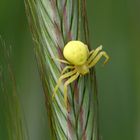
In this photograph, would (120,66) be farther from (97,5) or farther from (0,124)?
(0,124)

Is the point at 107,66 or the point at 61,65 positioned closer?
the point at 61,65

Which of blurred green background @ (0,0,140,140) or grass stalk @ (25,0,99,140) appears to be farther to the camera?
blurred green background @ (0,0,140,140)

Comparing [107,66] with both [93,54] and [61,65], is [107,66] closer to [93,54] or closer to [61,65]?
[93,54]

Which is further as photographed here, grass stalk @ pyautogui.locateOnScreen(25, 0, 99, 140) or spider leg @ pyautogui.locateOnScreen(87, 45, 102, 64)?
spider leg @ pyautogui.locateOnScreen(87, 45, 102, 64)

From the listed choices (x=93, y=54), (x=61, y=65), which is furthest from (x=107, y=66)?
(x=61, y=65)

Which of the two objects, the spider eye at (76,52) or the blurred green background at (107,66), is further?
the blurred green background at (107,66)
